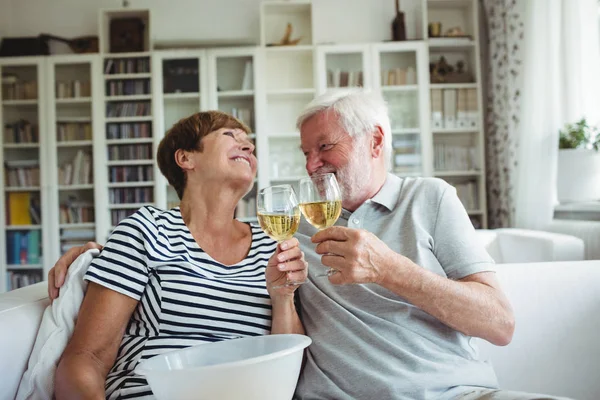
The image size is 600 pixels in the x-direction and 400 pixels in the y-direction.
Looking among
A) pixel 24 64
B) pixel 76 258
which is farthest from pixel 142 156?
pixel 76 258

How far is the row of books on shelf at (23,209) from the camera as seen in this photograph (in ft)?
15.5

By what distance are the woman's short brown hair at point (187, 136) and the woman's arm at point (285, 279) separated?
53 cm

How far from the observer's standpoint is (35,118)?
4.80m

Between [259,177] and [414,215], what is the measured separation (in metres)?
3.36

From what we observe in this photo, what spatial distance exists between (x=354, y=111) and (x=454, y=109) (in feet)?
11.3

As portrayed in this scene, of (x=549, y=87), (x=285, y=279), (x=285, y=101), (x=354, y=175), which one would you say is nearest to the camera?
(x=285, y=279)

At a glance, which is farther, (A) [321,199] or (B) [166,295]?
(B) [166,295]

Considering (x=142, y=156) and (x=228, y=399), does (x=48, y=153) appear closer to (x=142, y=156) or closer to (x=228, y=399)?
(x=142, y=156)

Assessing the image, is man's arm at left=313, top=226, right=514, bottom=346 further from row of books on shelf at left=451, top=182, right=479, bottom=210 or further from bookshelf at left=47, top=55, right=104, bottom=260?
bookshelf at left=47, top=55, right=104, bottom=260

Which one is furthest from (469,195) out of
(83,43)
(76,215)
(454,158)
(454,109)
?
(83,43)

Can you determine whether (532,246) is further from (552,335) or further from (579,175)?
(552,335)

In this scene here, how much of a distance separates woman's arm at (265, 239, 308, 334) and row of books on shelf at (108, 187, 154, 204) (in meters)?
3.58

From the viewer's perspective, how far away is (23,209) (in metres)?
4.75

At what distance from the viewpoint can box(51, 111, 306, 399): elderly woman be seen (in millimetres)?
1246
